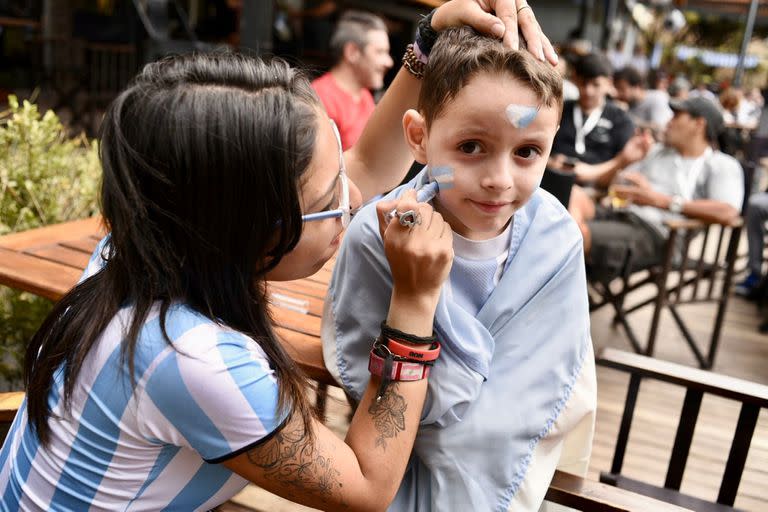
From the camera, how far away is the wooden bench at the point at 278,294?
4.38 ft

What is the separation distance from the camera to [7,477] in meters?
1.10

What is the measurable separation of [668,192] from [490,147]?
348cm

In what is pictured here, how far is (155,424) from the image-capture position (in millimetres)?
944

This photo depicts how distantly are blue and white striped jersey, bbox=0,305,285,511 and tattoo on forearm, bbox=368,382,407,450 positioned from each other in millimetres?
158

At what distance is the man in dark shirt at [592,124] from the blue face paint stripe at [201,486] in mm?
3999

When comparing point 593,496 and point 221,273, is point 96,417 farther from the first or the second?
point 593,496

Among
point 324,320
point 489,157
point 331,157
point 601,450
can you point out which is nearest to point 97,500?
point 324,320


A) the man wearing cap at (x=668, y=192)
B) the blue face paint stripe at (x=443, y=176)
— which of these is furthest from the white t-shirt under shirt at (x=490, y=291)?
the man wearing cap at (x=668, y=192)

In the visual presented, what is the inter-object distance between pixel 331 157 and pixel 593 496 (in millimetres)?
803

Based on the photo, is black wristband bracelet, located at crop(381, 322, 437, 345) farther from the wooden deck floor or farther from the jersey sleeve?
the wooden deck floor

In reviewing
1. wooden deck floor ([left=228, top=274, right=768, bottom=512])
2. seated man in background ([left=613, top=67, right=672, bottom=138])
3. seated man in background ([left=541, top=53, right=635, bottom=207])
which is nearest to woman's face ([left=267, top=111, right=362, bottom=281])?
wooden deck floor ([left=228, top=274, right=768, bottom=512])

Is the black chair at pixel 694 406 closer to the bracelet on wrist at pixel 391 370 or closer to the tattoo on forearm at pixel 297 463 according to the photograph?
the bracelet on wrist at pixel 391 370

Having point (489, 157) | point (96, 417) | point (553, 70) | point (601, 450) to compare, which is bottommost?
point (601, 450)

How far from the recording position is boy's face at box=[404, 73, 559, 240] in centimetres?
108
